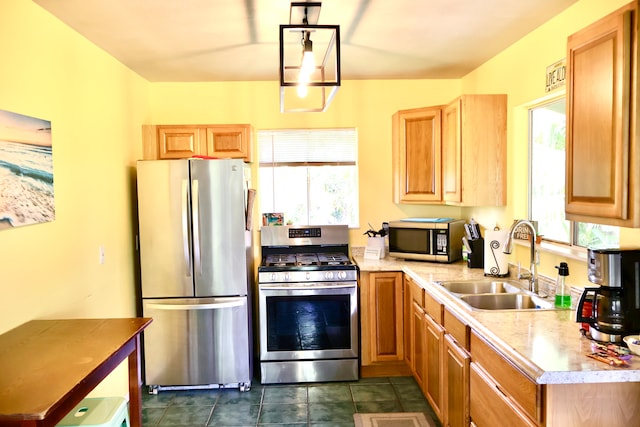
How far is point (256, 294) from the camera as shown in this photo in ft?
13.6

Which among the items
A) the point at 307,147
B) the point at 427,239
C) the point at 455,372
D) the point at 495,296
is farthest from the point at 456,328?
the point at 307,147

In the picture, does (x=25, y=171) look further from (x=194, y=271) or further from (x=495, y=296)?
(x=495, y=296)

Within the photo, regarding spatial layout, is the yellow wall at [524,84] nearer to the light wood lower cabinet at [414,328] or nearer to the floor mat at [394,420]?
the light wood lower cabinet at [414,328]

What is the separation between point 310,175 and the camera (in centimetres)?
428

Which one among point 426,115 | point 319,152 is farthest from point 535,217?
point 319,152

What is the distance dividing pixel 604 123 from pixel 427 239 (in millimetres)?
2157

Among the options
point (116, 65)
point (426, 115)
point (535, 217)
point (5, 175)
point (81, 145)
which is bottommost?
point (535, 217)

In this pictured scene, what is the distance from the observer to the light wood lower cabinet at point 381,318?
365 cm

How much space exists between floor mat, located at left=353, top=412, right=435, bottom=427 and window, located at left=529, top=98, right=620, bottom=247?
4.68ft

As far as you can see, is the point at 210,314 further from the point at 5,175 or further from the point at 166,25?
the point at 166,25

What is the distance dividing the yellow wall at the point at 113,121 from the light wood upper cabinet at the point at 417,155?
0.34 metres

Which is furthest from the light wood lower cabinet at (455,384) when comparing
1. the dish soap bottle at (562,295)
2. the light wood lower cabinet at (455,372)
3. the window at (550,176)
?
the window at (550,176)

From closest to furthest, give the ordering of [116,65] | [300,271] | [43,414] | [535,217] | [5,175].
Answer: [43,414], [5,175], [535,217], [116,65], [300,271]

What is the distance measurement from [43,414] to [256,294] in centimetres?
283
